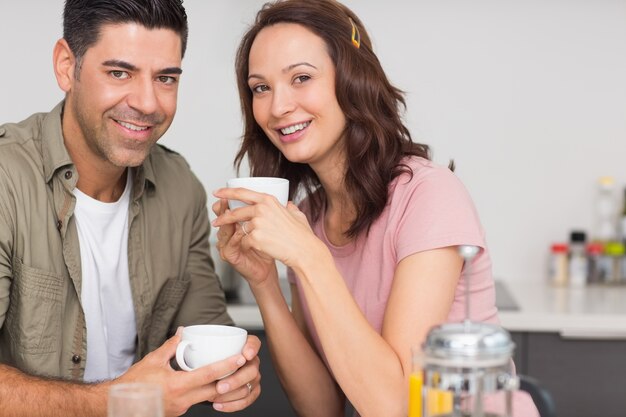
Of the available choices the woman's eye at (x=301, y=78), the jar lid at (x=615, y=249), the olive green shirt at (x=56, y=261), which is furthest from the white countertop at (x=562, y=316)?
the woman's eye at (x=301, y=78)

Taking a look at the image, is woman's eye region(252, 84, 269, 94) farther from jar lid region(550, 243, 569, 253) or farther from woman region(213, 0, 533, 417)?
jar lid region(550, 243, 569, 253)

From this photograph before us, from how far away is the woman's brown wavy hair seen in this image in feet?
5.44

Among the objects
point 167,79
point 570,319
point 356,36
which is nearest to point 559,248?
point 570,319

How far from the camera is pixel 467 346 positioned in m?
0.94

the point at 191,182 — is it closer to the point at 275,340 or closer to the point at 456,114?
the point at 275,340

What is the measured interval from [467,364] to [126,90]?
1.04 meters

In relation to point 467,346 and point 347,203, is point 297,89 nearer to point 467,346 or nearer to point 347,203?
point 347,203

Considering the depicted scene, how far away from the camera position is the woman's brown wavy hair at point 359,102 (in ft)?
5.44

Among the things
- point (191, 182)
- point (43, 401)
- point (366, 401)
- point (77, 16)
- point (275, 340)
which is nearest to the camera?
point (366, 401)

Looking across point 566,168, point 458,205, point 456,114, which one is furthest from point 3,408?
point 566,168

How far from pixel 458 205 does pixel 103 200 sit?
78 centimetres

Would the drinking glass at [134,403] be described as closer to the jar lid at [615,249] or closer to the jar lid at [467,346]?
the jar lid at [467,346]

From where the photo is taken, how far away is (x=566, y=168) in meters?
2.89

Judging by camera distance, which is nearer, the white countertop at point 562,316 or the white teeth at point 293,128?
the white teeth at point 293,128
